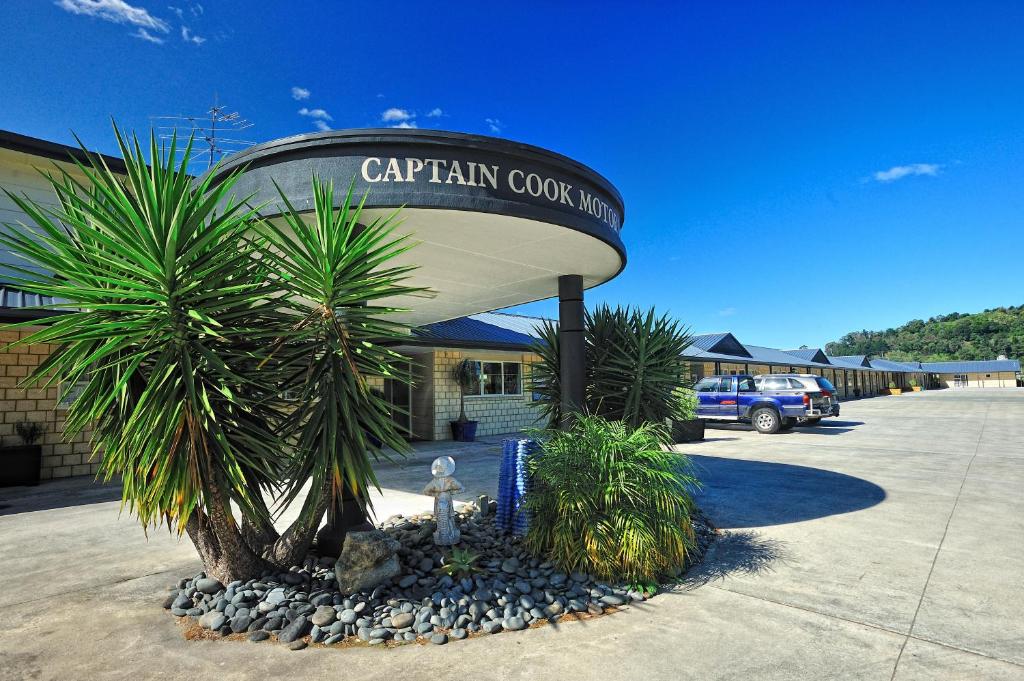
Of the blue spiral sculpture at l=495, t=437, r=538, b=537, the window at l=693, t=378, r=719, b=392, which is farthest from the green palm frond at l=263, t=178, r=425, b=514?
the window at l=693, t=378, r=719, b=392

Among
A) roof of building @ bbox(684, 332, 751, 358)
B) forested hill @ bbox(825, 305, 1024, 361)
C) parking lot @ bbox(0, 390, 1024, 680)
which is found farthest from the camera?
forested hill @ bbox(825, 305, 1024, 361)

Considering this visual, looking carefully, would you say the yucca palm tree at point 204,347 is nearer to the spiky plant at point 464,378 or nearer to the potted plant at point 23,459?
the potted plant at point 23,459

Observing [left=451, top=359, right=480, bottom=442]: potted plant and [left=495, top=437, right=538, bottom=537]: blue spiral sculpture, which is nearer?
[left=495, top=437, right=538, bottom=537]: blue spiral sculpture

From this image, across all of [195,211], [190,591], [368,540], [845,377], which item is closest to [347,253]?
[195,211]

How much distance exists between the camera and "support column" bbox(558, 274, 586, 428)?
21.1 ft

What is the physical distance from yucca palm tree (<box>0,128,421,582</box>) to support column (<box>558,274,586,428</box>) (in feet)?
9.36

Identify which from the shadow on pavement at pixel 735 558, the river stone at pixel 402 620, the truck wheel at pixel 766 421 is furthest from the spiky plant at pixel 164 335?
the truck wheel at pixel 766 421

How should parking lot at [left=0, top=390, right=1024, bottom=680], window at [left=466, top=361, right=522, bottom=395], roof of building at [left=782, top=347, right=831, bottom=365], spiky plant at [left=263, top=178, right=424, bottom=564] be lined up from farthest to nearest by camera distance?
roof of building at [left=782, top=347, right=831, bottom=365] < window at [left=466, top=361, right=522, bottom=395] < spiky plant at [left=263, top=178, right=424, bottom=564] < parking lot at [left=0, top=390, right=1024, bottom=680]

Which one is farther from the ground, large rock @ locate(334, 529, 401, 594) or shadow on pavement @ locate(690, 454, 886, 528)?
large rock @ locate(334, 529, 401, 594)

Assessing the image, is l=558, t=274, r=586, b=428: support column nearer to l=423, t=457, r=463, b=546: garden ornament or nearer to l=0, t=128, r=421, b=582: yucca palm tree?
l=423, t=457, r=463, b=546: garden ornament

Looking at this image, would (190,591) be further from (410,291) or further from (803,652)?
(803,652)

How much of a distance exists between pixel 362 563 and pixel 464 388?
11.9 metres

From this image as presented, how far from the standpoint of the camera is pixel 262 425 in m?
4.05

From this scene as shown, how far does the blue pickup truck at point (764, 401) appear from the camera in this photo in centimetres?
1705
